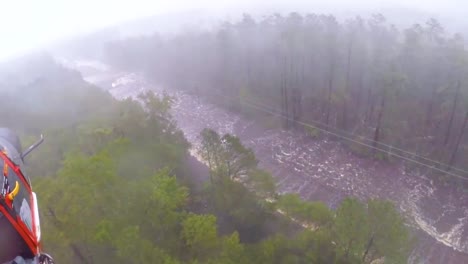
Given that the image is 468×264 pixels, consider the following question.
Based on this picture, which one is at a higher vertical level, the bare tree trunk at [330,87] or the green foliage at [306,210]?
the green foliage at [306,210]

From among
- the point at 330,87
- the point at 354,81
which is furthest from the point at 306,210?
the point at 354,81

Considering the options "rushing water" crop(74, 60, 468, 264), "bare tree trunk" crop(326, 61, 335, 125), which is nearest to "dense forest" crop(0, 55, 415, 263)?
"rushing water" crop(74, 60, 468, 264)

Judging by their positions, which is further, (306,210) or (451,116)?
(451,116)

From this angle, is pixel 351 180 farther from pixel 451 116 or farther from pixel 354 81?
pixel 354 81

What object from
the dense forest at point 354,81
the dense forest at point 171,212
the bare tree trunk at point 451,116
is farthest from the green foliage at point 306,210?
the bare tree trunk at point 451,116

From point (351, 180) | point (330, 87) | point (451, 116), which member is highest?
point (330, 87)

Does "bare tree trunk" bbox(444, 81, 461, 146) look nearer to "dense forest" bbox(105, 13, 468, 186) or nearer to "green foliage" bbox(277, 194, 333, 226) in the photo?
"dense forest" bbox(105, 13, 468, 186)

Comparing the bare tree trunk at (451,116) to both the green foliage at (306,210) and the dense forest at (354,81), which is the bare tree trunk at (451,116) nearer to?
the dense forest at (354,81)
